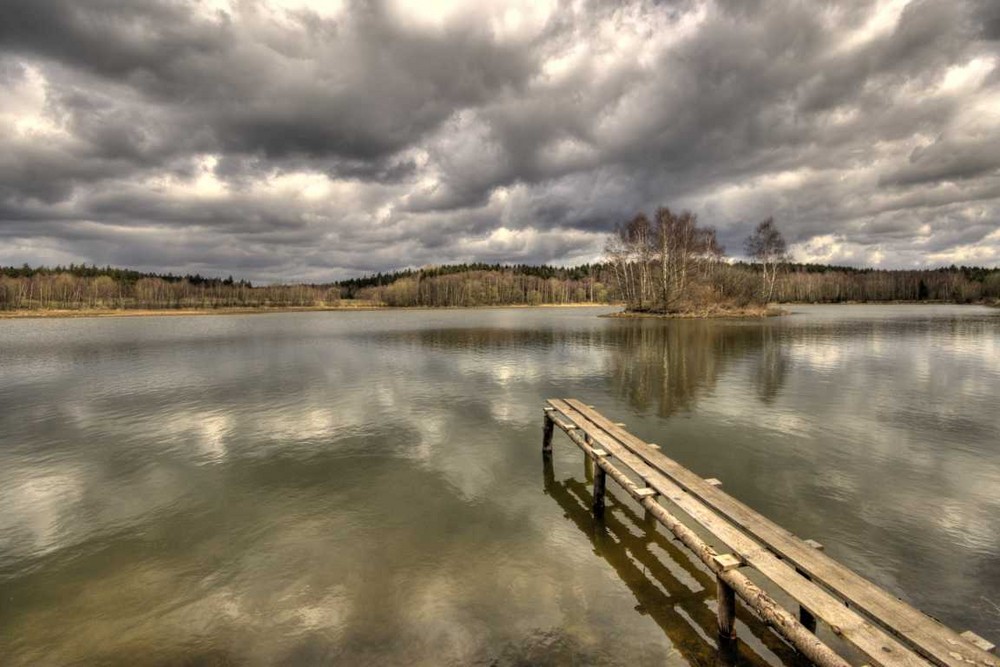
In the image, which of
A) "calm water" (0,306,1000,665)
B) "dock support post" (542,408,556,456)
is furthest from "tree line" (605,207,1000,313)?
"dock support post" (542,408,556,456)

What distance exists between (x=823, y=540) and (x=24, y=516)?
17.9m

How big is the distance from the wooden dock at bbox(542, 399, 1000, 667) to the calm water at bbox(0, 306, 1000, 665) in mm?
1164

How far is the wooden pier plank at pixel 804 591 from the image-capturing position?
15.2ft

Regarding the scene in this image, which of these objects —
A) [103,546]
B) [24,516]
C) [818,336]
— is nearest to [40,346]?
[24,516]

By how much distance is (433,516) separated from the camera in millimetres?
10477

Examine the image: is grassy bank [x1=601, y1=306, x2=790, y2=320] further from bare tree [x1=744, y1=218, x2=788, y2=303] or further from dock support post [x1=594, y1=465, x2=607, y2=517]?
dock support post [x1=594, y1=465, x2=607, y2=517]

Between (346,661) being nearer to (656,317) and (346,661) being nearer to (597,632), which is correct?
(597,632)

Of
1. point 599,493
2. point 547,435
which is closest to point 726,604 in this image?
point 599,493

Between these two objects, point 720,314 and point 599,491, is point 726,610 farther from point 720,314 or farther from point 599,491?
Result: point 720,314

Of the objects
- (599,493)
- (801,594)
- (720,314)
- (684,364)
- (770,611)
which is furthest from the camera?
(720,314)

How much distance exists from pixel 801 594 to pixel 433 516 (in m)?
7.25

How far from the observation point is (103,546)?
9438 mm

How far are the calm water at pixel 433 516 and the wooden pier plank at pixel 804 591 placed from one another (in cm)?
128

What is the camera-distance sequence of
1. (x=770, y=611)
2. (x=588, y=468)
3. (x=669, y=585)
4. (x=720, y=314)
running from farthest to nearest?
(x=720, y=314) → (x=588, y=468) → (x=669, y=585) → (x=770, y=611)
